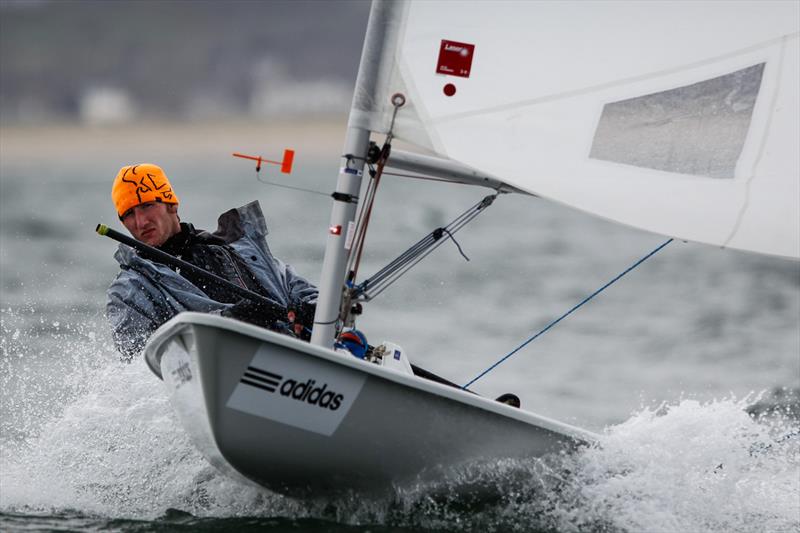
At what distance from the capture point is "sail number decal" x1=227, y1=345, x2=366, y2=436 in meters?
3.32

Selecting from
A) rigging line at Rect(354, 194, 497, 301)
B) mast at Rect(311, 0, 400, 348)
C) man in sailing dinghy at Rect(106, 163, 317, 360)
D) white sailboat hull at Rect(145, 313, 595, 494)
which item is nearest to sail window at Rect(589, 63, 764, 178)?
rigging line at Rect(354, 194, 497, 301)

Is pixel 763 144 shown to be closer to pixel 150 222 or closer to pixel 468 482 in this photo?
pixel 468 482

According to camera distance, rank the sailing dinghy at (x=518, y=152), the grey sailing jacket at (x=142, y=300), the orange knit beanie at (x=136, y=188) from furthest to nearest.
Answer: the orange knit beanie at (x=136, y=188) → the grey sailing jacket at (x=142, y=300) → the sailing dinghy at (x=518, y=152)

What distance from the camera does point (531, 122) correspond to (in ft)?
12.1

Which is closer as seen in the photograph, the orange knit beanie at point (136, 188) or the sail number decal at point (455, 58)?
the sail number decal at point (455, 58)

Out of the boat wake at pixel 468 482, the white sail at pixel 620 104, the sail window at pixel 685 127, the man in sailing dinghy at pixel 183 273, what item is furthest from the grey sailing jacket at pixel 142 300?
the sail window at pixel 685 127

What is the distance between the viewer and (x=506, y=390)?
24.7 ft

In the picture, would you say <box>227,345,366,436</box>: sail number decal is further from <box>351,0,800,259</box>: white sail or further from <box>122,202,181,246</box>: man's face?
<box>122,202,181,246</box>: man's face

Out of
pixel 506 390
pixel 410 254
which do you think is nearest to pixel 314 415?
pixel 410 254

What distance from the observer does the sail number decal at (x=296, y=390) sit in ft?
10.9

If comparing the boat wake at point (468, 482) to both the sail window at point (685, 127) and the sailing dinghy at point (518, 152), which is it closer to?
the sailing dinghy at point (518, 152)

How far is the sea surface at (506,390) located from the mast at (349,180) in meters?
0.28

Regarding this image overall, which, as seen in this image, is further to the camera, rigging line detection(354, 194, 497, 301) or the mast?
rigging line detection(354, 194, 497, 301)

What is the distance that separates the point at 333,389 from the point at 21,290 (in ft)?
28.9
